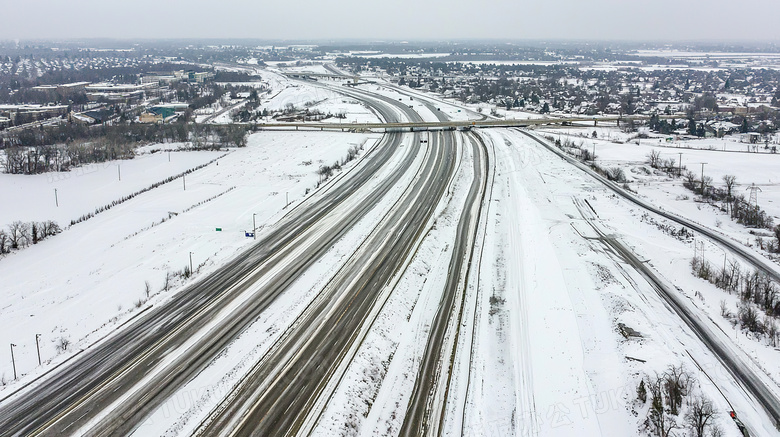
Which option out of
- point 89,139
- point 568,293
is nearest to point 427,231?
point 568,293

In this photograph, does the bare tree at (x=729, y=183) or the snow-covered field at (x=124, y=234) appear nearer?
the snow-covered field at (x=124, y=234)

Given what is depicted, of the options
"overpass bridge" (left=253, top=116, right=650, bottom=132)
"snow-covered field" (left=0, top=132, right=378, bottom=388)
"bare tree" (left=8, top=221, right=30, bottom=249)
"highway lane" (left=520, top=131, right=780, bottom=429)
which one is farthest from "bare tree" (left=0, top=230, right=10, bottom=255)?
"overpass bridge" (left=253, top=116, right=650, bottom=132)

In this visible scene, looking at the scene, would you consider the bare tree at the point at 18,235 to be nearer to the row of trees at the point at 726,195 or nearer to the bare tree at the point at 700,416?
the bare tree at the point at 700,416

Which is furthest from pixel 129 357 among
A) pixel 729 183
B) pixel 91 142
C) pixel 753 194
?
pixel 91 142

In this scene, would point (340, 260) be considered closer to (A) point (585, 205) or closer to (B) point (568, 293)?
(B) point (568, 293)

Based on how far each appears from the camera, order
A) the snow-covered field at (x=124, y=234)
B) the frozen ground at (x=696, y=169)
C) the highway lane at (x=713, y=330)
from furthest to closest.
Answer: the frozen ground at (x=696, y=169), the snow-covered field at (x=124, y=234), the highway lane at (x=713, y=330)

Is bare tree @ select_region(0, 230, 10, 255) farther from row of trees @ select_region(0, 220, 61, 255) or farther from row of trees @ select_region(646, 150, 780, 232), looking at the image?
row of trees @ select_region(646, 150, 780, 232)

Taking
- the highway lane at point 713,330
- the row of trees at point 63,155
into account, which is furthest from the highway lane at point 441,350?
the row of trees at point 63,155
